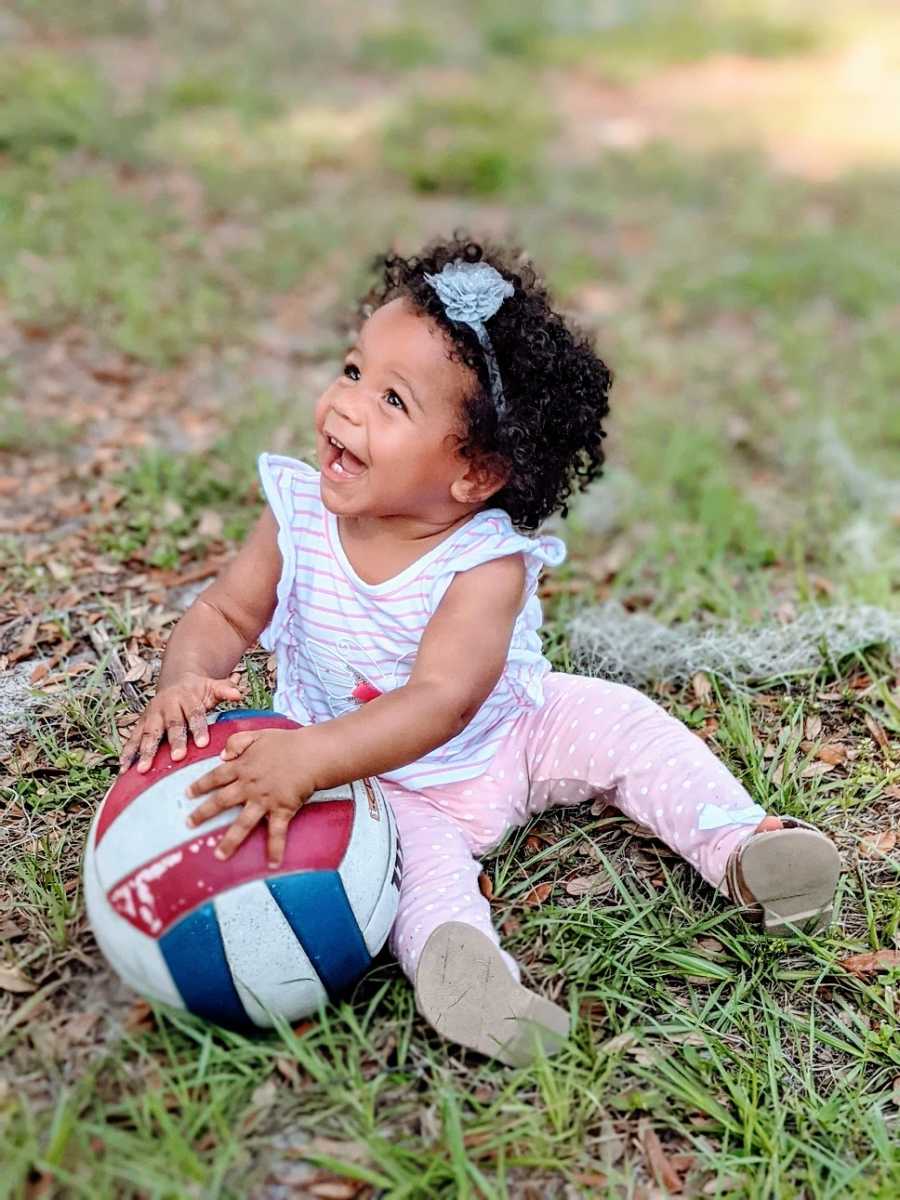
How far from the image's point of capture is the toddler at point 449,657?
2.21 metres

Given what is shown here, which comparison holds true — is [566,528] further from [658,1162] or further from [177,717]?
[658,1162]

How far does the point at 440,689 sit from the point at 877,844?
1.16m

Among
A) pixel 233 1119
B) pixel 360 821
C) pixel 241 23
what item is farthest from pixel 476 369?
pixel 241 23

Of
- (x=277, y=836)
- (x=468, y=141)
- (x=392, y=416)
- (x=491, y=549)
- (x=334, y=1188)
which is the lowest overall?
(x=334, y=1188)

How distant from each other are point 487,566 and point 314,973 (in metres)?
0.84

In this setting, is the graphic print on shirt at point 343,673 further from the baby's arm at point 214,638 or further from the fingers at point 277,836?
the fingers at point 277,836

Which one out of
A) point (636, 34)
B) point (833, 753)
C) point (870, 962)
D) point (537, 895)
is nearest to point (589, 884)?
point (537, 895)

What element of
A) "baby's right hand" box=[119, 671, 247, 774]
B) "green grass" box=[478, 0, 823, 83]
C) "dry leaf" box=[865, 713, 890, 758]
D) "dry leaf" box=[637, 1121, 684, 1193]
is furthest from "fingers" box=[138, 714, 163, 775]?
"green grass" box=[478, 0, 823, 83]

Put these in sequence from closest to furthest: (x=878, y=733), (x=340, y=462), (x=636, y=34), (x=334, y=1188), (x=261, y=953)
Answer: (x=334, y=1188) < (x=261, y=953) < (x=340, y=462) < (x=878, y=733) < (x=636, y=34)

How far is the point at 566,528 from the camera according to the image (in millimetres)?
4281

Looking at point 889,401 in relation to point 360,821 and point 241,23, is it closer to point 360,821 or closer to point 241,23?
point 360,821

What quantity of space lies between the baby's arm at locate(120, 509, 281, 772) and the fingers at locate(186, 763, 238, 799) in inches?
6.7

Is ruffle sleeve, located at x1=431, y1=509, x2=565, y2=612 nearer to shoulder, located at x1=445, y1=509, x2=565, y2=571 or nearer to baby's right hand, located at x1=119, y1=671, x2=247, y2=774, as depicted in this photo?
shoulder, located at x1=445, y1=509, x2=565, y2=571

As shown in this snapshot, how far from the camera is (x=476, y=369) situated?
2383 mm
